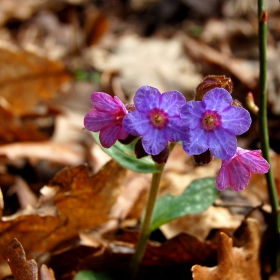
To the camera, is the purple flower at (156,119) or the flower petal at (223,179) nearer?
the purple flower at (156,119)

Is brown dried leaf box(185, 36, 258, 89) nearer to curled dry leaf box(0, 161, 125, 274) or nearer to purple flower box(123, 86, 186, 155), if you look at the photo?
curled dry leaf box(0, 161, 125, 274)

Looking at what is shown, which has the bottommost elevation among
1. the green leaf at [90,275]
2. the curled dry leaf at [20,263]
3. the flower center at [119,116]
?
the green leaf at [90,275]

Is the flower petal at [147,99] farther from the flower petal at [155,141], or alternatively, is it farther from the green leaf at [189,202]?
the green leaf at [189,202]

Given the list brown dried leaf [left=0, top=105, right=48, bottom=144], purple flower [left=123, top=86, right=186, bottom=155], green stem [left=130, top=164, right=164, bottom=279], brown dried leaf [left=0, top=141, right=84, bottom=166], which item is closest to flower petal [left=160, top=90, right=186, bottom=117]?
purple flower [left=123, top=86, right=186, bottom=155]

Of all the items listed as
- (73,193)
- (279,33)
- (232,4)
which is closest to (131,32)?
(232,4)

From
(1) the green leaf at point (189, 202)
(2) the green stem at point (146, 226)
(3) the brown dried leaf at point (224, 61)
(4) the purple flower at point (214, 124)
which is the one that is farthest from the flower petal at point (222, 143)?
(3) the brown dried leaf at point (224, 61)

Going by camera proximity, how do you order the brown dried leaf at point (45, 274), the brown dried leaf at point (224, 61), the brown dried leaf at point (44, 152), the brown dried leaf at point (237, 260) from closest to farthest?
the brown dried leaf at point (45, 274) < the brown dried leaf at point (237, 260) < the brown dried leaf at point (44, 152) < the brown dried leaf at point (224, 61)

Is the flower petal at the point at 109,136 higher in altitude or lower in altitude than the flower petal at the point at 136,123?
lower
